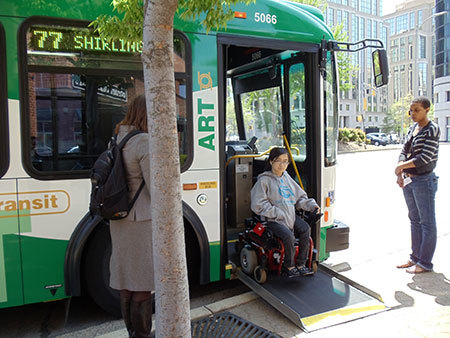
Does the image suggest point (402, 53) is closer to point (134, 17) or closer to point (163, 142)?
point (134, 17)

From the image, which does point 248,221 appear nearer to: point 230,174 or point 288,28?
point 230,174

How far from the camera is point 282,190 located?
435 cm

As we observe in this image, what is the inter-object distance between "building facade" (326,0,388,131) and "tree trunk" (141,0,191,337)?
8124 cm

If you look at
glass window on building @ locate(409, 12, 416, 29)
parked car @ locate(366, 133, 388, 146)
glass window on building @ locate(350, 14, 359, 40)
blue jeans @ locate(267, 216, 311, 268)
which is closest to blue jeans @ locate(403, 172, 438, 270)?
blue jeans @ locate(267, 216, 311, 268)

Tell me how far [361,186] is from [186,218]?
32.4ft

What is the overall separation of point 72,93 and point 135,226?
1357mm

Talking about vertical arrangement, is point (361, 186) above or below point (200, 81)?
below

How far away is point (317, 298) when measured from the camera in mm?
3926

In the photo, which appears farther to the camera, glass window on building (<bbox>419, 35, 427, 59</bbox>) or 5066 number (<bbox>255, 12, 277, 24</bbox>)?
glass window on building (<bbox>419, 35, 427, 59</bbox>)

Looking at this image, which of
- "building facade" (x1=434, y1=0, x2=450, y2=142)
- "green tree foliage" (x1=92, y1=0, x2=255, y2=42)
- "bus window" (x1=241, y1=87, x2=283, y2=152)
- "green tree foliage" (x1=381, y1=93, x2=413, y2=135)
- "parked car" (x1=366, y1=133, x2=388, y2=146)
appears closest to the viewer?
"green tree foliage" (x1=92, y1=0, x2=255, y2=42)

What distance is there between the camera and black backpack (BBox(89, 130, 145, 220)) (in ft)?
8.80

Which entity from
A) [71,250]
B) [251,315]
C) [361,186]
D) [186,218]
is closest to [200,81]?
[186,218]

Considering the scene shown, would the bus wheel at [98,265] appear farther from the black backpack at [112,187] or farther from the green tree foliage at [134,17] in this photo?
the green tree foliage at [134,17]

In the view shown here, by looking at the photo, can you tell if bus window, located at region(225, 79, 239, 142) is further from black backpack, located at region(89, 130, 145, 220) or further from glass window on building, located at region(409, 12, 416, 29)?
glass window on building, located at region(409, 12, 416, 29)
